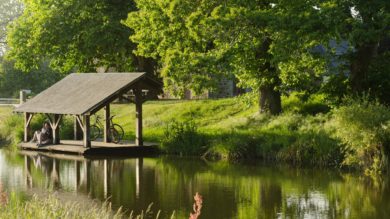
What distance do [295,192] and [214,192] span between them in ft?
8.20

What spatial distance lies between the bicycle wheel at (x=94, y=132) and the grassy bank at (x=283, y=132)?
1.28 m

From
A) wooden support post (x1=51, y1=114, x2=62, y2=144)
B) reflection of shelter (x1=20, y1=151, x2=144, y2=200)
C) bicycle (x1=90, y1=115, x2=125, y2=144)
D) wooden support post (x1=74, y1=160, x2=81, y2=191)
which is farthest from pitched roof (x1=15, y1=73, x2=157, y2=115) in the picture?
wooden support post (x1=74, y1=160, x2=81, y2=191)

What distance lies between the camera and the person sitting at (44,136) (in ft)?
123

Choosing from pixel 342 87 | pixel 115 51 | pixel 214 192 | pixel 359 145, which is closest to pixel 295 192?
pixel 214 192

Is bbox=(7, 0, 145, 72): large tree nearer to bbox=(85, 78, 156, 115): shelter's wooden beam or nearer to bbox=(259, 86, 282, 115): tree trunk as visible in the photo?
bbox=(85, 78, 156, 115): shelter's wooden beam

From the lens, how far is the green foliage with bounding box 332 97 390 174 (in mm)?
26641

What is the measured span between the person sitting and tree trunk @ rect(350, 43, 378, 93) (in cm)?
1536

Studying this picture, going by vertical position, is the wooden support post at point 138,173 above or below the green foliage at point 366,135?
below

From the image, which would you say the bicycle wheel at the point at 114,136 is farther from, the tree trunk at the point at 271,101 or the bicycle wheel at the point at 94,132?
the tree trunk at the point at 271,101

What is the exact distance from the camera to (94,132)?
41.0m

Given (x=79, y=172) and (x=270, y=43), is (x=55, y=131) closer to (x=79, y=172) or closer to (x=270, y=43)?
(x=79, y=172)

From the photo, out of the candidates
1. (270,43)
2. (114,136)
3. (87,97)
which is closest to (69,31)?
(114,136)

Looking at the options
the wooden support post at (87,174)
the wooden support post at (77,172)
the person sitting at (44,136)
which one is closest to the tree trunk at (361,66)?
the wooden support post at (87,174)

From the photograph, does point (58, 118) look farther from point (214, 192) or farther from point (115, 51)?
point (214, 192)
